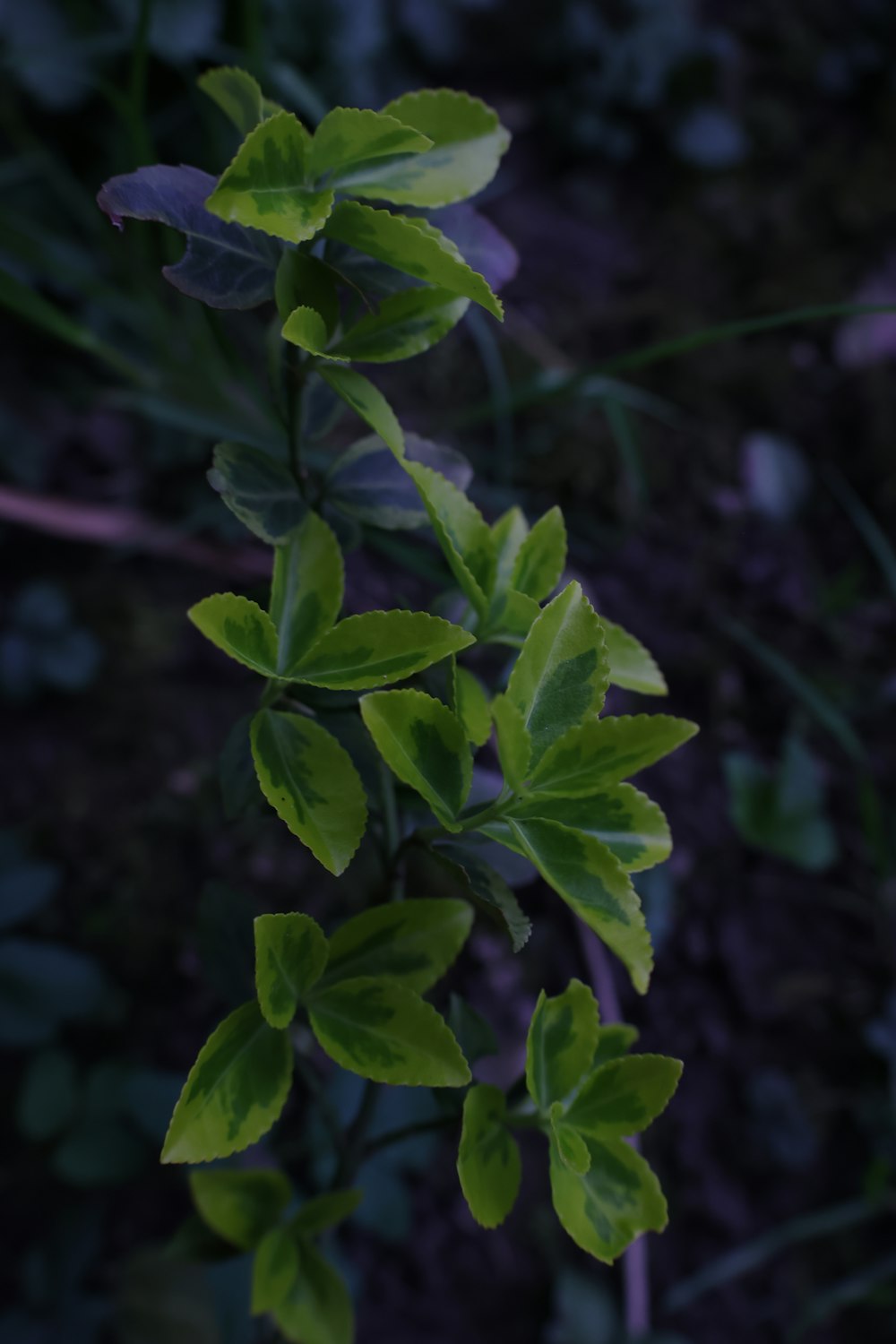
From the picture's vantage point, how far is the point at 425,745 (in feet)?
1.47

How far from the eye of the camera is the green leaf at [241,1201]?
646 millimetres

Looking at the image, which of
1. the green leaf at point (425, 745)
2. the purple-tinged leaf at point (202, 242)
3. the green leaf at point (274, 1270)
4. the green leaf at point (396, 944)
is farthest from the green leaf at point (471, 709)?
the green leaf at point (274, 1270)

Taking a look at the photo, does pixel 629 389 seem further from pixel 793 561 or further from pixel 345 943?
pixel 345 943

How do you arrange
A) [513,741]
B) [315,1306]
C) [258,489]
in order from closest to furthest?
[513,741] → [258,489] → [315,1306]

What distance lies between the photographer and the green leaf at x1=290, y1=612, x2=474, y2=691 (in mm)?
442

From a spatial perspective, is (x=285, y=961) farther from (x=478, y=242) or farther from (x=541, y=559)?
(x=478, y=242)

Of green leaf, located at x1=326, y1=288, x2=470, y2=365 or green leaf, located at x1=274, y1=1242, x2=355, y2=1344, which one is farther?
green leaf, located at x1=274, y1=1242, x2=355, y2=1344

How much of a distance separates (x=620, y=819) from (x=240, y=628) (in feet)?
0.64

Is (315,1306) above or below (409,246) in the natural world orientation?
below

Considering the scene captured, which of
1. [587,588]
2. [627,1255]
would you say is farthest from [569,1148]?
[587,588]

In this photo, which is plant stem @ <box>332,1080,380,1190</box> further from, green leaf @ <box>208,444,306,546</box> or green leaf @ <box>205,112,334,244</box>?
green leaf @ <box>205,112,334,244</box>

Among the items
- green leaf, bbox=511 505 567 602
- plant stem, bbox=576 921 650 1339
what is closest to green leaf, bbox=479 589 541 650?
green leaf, bbox=511 505 567 602

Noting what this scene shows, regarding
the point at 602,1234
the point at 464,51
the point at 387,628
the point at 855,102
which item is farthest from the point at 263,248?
the point at 855,102

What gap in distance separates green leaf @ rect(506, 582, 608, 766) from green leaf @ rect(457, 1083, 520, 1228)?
18 cm
